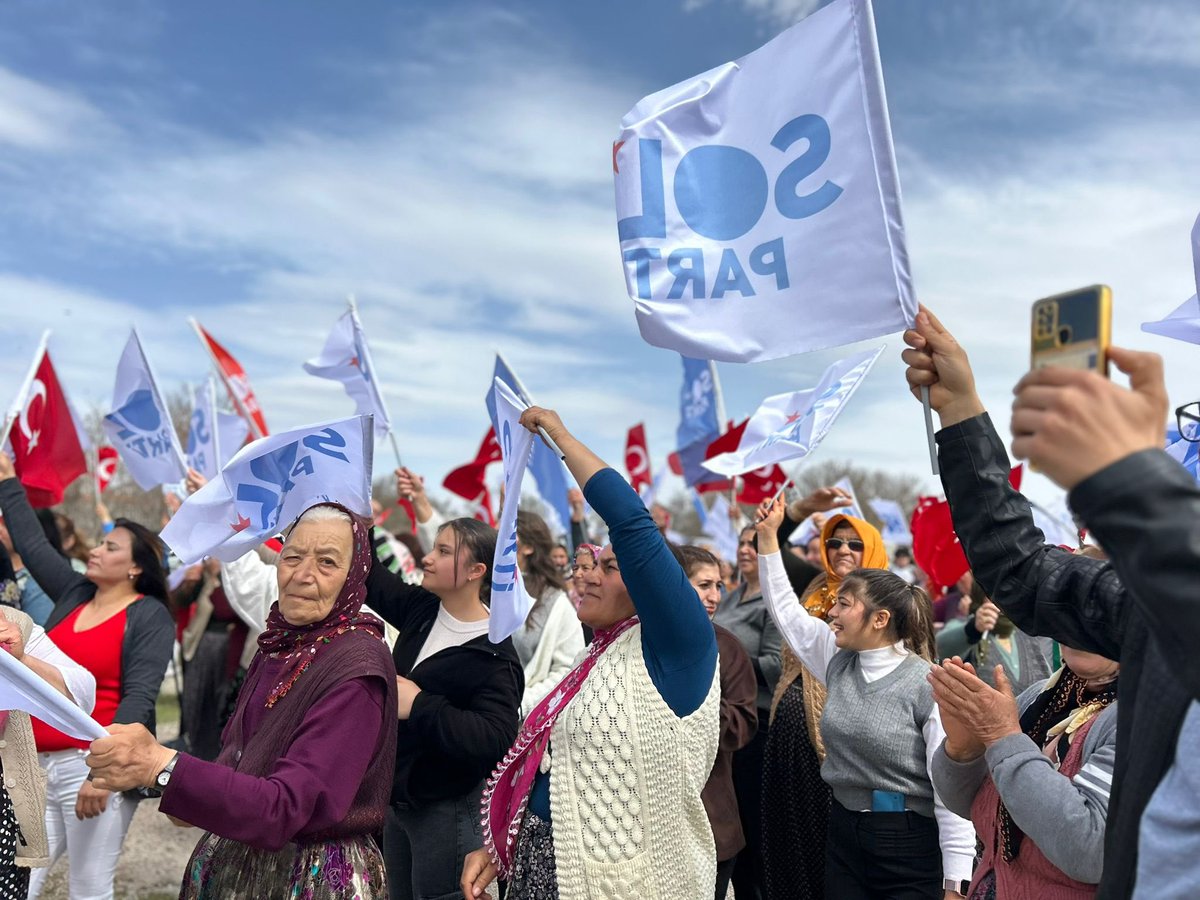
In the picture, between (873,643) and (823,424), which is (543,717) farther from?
(823,424)

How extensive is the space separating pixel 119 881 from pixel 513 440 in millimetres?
4590

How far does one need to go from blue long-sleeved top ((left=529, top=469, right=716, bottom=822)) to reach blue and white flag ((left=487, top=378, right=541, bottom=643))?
0.63 meters

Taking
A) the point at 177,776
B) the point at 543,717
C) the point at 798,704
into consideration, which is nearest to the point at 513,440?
the point at 543,717

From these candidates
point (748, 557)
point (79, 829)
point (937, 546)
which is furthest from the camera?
point (937, 546)

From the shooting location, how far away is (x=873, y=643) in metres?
4.36

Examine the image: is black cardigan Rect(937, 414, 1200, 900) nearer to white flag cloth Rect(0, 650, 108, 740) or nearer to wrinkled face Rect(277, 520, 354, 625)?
wrinkled face Rect(277, 520, 354, 625)

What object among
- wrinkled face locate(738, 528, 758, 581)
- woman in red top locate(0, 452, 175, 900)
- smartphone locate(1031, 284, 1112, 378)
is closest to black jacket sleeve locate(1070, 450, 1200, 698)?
smartphone locate(1031, 284, 1112, 378)

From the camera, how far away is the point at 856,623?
4340 mm

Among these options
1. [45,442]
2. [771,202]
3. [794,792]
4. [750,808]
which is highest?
[771,202]

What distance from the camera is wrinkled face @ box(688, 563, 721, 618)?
5.17 meters

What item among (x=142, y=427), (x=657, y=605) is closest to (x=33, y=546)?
(x=142, y=427)

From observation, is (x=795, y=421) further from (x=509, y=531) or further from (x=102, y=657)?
(x=102, y=657)

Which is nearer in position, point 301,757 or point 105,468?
point 301,757

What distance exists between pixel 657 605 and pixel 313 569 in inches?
39.5
